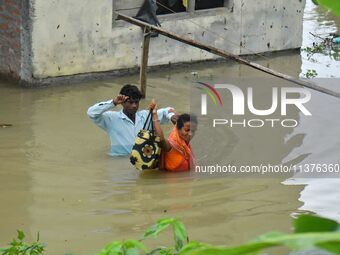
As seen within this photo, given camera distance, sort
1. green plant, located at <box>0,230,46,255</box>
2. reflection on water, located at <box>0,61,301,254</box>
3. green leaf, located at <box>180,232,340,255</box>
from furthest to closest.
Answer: reflection on water, located at <box>0,61,301,254</box>, green plant, located at <box>0,230,46,255</box>, green leaf, located at <box>180,232,340,255</box>

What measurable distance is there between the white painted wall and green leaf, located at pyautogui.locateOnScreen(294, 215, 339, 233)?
31.8ft

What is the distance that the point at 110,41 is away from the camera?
37.4 ft

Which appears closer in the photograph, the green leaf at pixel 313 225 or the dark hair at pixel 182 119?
the green leaf at pixel 313 225

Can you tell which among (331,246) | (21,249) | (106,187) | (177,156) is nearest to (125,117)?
(177,156)

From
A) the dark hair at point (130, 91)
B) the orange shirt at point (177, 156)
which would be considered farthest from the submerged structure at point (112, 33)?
the orange shirt at point (177, 156)

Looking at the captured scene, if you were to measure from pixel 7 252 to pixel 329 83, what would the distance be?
7.75 m

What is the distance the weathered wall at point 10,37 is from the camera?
35.1 ft

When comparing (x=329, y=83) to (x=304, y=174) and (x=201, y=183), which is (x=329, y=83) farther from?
(x=201, y=183)

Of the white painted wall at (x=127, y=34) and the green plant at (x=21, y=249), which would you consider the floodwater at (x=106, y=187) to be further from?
the green plant at (x=21, y=249)

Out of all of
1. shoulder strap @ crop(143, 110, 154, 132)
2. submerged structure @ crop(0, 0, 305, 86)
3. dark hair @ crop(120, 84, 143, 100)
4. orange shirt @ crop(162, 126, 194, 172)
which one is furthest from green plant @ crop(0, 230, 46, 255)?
submerged structure @ crop(0, 0, 305, 86)

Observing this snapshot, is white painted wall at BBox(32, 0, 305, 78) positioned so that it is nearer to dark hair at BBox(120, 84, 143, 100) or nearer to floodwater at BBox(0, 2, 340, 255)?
floodwater at BBox(0, 2, 340, 255)

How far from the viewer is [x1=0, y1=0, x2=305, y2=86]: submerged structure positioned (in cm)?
1074

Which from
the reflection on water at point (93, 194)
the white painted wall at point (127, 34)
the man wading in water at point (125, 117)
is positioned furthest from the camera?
the white painted wall at point (127, 34)

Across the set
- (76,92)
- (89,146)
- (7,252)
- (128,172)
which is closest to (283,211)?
(128,172)
